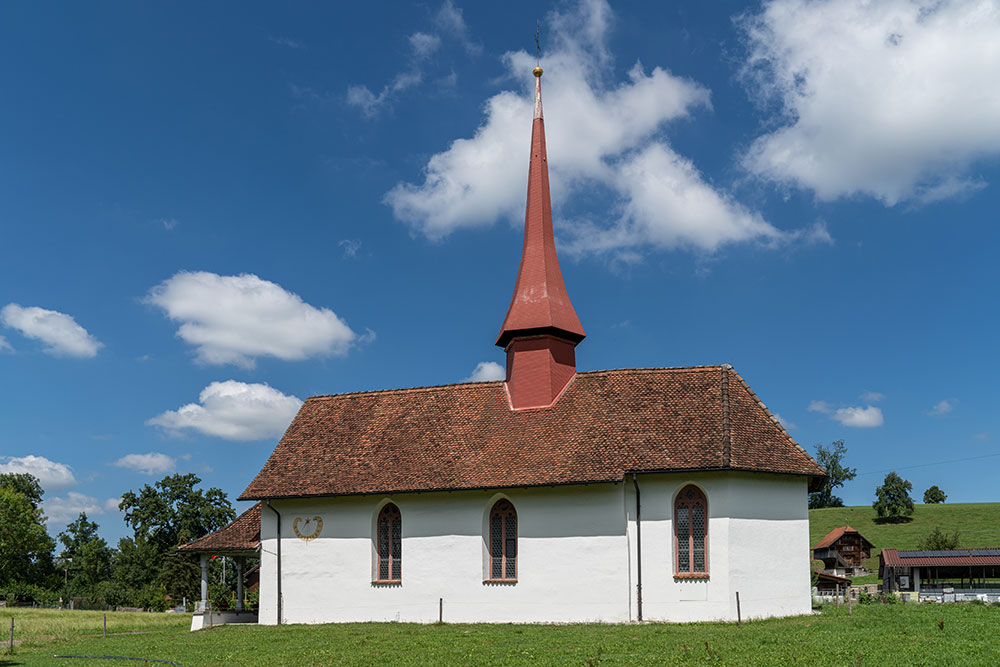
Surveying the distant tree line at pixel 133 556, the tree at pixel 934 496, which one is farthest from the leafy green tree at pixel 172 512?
the tree at pixel 934 496

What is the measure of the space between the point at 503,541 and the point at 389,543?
408 centimetres

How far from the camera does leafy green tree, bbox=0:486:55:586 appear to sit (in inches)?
2798

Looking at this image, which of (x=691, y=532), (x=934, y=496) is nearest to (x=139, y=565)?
(x=691, y=532)

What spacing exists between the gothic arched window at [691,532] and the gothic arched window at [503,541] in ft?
17.0

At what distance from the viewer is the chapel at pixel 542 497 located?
25.8 metres

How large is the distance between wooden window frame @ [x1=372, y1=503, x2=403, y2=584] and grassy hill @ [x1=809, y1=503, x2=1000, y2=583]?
46.3 metres

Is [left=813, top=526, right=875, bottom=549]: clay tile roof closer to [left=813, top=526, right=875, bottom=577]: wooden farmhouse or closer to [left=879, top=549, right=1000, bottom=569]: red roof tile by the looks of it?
[left=813, top=526, right=875, bottom=577]: wooden farmhouse

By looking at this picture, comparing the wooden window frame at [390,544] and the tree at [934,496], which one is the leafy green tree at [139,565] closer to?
the wooden window frame at [390,544]

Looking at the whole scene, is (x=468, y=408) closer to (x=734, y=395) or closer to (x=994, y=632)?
(x=734, y=395)

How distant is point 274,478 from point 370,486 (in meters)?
4.11

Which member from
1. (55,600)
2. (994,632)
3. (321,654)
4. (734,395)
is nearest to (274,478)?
(321,654)

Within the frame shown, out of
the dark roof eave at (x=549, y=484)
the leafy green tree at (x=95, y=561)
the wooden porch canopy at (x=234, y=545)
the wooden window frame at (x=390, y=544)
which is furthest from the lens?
the leafy green tree at (x=95, y=561)

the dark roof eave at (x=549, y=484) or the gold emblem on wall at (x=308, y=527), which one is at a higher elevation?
the dark roof eave at (x=549, y=484)

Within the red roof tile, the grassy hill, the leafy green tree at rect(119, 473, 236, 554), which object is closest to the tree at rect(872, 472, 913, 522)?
the grassy hill
